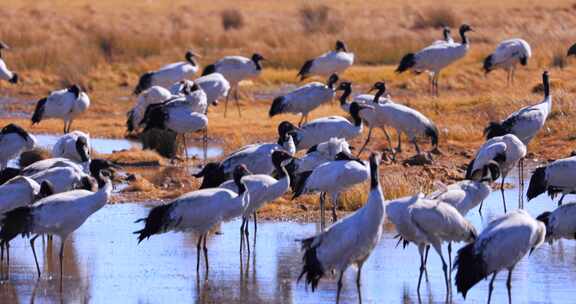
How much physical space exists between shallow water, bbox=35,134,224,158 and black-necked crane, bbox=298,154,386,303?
11.4 m

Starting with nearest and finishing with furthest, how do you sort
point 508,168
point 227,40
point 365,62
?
point 508,168 → point 365,62 → point 227,40

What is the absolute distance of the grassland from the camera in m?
24.3

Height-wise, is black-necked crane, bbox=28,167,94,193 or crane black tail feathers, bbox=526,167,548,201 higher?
black-necked crane, bbox=28,167,94,193

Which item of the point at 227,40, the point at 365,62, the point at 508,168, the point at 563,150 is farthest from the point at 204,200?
the point at 227,40

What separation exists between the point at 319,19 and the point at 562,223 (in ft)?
116

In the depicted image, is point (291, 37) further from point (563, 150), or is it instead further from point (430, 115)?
point (563, 150)

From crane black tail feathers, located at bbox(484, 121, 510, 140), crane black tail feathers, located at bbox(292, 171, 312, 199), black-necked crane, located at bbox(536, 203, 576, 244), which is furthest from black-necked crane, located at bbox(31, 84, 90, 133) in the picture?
black-necked crane, located at bbox(536, 203, 576, 244)

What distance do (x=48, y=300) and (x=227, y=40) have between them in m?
29.9

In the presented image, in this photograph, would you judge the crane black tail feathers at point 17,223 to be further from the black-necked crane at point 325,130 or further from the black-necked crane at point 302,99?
the black-necked crane at point 302,99

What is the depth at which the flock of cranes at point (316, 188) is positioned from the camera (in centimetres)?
1184

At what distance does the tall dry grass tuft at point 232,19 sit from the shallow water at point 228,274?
107 ft

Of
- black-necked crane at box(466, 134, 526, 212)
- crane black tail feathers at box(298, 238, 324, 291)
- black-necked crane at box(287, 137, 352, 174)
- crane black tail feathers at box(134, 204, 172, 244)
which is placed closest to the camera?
crane black tail feathers at box(298, 238, 324, 291)

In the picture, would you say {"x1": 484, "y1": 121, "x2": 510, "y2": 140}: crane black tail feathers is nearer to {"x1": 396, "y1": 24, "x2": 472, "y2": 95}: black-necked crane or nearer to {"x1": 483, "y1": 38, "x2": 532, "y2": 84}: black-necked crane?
{"x1": 396, "y1": 24, "x2": 472, "y2": 95}: black-necked crane

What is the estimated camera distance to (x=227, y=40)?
42.0 m
